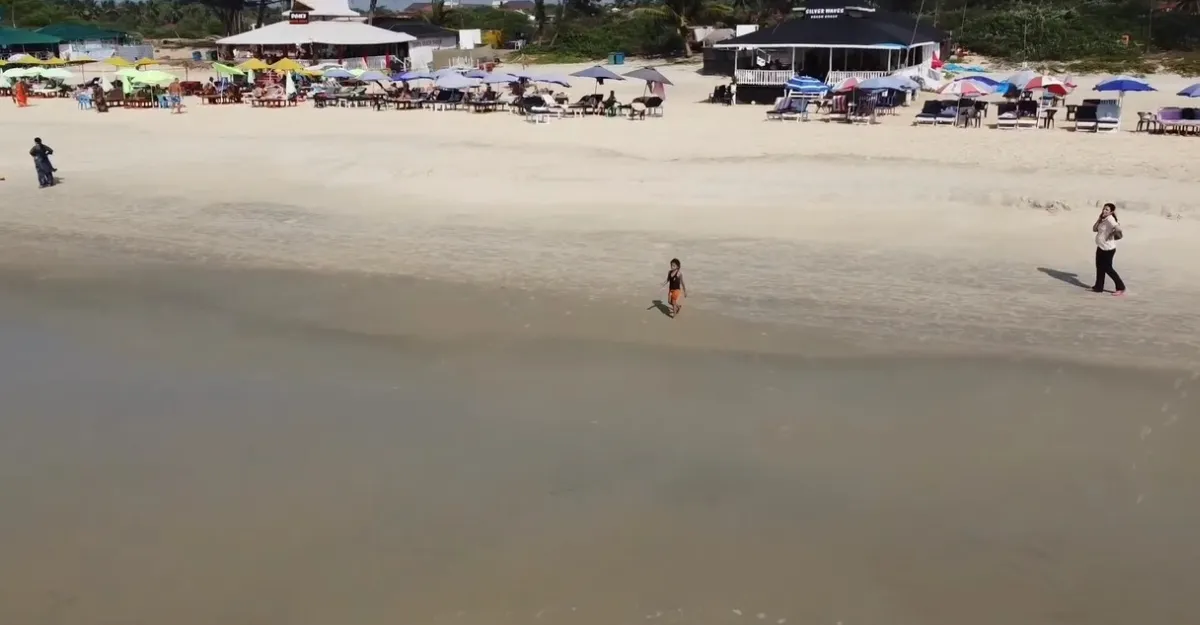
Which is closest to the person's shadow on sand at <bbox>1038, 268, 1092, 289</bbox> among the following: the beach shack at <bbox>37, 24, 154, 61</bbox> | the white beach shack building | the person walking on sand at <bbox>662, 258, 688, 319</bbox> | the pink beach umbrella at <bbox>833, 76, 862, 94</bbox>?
the person walking on sand at <bbox>662, 258, 688, 319</bbox>

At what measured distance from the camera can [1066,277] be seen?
11.4m

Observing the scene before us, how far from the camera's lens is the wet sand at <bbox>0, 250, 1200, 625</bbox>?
18.9 feet

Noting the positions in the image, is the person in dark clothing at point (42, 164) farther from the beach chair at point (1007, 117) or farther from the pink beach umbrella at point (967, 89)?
the beach chair at point (1007, 117)

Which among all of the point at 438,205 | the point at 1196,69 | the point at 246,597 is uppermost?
the point at 1196,69

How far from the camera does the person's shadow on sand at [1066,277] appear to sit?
11.1 m

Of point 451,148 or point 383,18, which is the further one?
point 383,18

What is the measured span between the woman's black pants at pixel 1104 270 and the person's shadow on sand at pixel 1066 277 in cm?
22

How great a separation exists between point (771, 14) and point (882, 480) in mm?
50962

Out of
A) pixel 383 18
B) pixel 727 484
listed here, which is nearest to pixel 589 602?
pixel 727 484

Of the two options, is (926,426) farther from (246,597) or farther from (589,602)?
(246,597)

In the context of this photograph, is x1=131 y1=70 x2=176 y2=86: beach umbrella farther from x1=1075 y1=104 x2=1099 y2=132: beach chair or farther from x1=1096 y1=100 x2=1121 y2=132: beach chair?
x1=1096 y1=100 x2=1121 y2=132: beach chair

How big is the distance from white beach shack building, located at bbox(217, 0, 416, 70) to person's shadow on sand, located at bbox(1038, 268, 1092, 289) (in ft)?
119

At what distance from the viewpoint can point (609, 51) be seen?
52.8 meters

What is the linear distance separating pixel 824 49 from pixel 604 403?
88.1 feet
